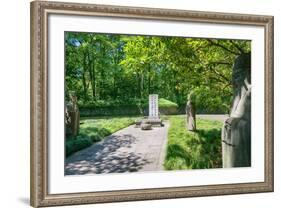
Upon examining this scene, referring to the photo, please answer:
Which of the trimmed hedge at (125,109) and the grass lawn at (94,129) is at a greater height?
the trimmed hedge at (125,109)

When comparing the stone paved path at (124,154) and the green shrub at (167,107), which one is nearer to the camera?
the stone paved path at (124,154)

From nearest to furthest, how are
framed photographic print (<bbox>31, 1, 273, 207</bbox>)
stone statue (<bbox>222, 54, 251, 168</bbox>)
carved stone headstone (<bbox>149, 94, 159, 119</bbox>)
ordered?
framed photographic print (<bbox>31, 1, 273, 207</bbox>)
carved stone headstone (<bbox>149, 94, 159, 119</bbox>)
stone statue (<bbox>222, 54, 251, 168</bbox>)

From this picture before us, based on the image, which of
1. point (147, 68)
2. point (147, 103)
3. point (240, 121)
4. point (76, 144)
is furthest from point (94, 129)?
point (240, 121)

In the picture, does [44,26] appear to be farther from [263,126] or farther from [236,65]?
[263,126]

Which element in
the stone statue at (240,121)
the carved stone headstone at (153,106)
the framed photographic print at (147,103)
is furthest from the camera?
the stone statue at (240,121)

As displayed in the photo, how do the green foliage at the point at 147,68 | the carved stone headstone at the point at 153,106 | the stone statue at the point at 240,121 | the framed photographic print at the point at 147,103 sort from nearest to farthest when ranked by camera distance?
the framed photographic print at the point at 147,103 → the green foliage at the point at 147,68 → the carved stone headstone at the point at 153,106 → the stone statue at the point at 240,121

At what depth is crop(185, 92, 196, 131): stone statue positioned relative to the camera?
2633mm

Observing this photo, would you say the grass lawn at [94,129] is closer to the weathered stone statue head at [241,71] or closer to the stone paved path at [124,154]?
the stone paved path at [124,154]

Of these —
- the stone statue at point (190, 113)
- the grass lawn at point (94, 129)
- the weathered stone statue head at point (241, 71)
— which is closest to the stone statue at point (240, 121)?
the weathered stone statue head at point (241, 71)

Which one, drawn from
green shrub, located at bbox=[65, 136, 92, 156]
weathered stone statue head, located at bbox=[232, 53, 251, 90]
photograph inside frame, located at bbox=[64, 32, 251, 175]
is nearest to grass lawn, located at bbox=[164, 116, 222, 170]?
photograph inside frame, located at bbox=[64, 32, 251, 175]

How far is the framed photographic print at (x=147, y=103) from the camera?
2.33 metres

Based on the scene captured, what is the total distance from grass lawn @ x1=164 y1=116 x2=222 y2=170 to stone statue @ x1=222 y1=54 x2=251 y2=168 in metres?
0.06

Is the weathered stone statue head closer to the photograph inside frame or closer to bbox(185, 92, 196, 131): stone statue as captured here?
the photograph inside frame

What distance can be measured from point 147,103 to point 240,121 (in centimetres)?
53
